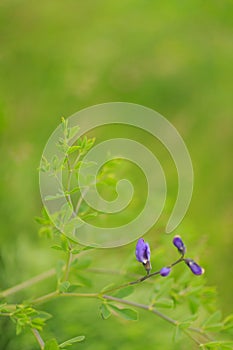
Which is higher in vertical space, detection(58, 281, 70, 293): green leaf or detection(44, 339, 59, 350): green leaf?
detection(58, 281, 70, 293): green leaf

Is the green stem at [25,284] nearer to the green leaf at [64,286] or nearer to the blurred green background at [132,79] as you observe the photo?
the green leaf at [64,286]

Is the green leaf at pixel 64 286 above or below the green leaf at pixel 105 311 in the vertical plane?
above

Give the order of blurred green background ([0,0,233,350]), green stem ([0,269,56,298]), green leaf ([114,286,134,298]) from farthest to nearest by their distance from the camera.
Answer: blurred green background ([0,0,233,350]), green stem ([0,269,56,298]), green leaf ([114,286,134,298])

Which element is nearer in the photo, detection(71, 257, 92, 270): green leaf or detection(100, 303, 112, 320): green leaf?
detection(100, 303, 112, 320): green leaf

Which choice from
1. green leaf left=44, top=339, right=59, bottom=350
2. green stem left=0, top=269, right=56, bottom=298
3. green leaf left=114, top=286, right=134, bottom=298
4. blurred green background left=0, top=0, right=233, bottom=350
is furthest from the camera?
blurred green background left=0, top=0, right=233, bottom=350

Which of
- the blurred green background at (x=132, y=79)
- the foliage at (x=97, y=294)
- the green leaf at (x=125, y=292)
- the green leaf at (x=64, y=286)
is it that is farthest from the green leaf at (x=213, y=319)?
the blurred green background at (x=132, y=79)

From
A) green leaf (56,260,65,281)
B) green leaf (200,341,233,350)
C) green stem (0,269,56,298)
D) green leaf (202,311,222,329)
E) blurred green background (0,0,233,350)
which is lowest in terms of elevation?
green leaf (200,341,233,350)

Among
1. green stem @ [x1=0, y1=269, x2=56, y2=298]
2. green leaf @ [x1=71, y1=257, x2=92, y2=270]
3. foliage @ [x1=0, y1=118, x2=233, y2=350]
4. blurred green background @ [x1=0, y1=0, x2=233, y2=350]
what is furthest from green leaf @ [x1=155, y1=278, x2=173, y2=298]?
blurred green background @ [x1=0, y1=0, x2=233, y2=350]

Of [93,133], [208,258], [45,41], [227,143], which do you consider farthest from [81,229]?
[45,41]

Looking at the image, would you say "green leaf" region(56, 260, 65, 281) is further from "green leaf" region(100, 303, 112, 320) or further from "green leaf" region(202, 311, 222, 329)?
"green leaf" region(202, 311, 222, 329)
